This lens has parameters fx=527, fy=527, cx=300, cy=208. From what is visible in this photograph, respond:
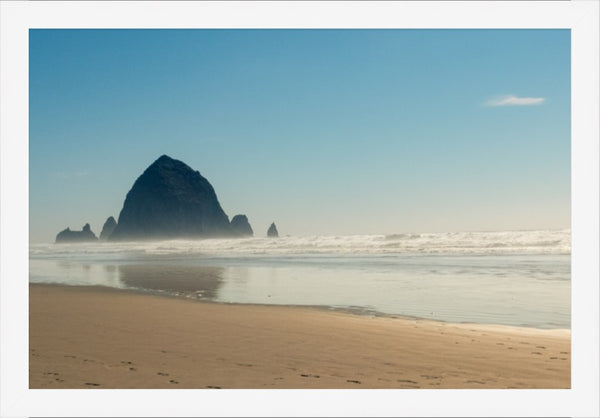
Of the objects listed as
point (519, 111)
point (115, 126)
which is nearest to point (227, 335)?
point (115, 126)

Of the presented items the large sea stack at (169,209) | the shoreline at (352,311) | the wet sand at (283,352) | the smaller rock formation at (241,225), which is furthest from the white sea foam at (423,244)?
the large sea stack at (169,209)

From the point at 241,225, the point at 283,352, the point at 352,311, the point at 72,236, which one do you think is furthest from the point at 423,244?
the point at 241,225

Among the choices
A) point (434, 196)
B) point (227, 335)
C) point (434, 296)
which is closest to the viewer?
point (227, 335)

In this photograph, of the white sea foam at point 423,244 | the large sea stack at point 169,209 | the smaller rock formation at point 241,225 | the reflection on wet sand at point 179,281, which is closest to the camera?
the reflection on wet sand at point 179,281

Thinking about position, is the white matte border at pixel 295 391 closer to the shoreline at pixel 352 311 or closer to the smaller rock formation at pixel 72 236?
the shoreline at pixel 352 311

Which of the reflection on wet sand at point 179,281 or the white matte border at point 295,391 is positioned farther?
the reflection on wet sand at point 179,281

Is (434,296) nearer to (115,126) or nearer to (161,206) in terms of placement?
(115,126)

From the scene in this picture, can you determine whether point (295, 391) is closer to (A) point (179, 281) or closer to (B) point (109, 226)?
(A) point (179, 281)
